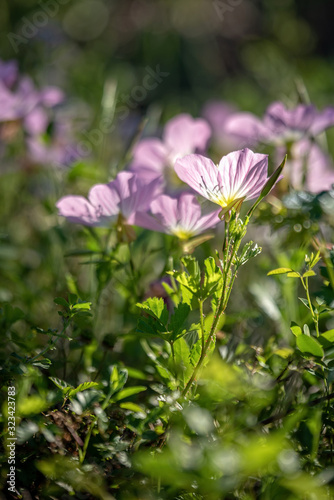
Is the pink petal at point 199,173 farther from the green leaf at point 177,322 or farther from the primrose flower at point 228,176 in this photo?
the green leaf at point 177,322

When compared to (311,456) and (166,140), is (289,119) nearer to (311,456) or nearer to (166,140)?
(166,140)

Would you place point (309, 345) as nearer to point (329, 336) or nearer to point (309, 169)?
point (329, 336)

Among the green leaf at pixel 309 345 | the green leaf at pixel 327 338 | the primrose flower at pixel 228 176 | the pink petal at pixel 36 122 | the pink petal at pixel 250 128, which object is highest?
the primrose flower at pixel 228 176

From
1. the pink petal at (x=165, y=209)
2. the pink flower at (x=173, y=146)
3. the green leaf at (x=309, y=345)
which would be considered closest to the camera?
the green leaf at (x=309, y=345)

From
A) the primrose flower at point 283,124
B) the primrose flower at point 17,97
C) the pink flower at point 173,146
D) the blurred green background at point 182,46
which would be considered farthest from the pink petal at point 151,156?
the blurred green background at point 182,46

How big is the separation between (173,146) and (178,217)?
34 centimetres

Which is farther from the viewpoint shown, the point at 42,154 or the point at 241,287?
the point at 42,154

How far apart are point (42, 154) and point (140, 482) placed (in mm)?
1108

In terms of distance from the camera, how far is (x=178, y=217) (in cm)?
67

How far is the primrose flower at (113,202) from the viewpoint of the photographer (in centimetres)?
68

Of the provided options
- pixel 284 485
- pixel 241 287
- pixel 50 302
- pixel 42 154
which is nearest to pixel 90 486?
pixel 284 485

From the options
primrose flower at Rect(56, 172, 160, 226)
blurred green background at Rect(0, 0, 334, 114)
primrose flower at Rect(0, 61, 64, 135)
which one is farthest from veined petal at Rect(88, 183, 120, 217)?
blurred green background at Rect(0, 0, 334, 114)

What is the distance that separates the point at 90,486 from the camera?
508 mm

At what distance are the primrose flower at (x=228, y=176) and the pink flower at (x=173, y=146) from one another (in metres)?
0.33
